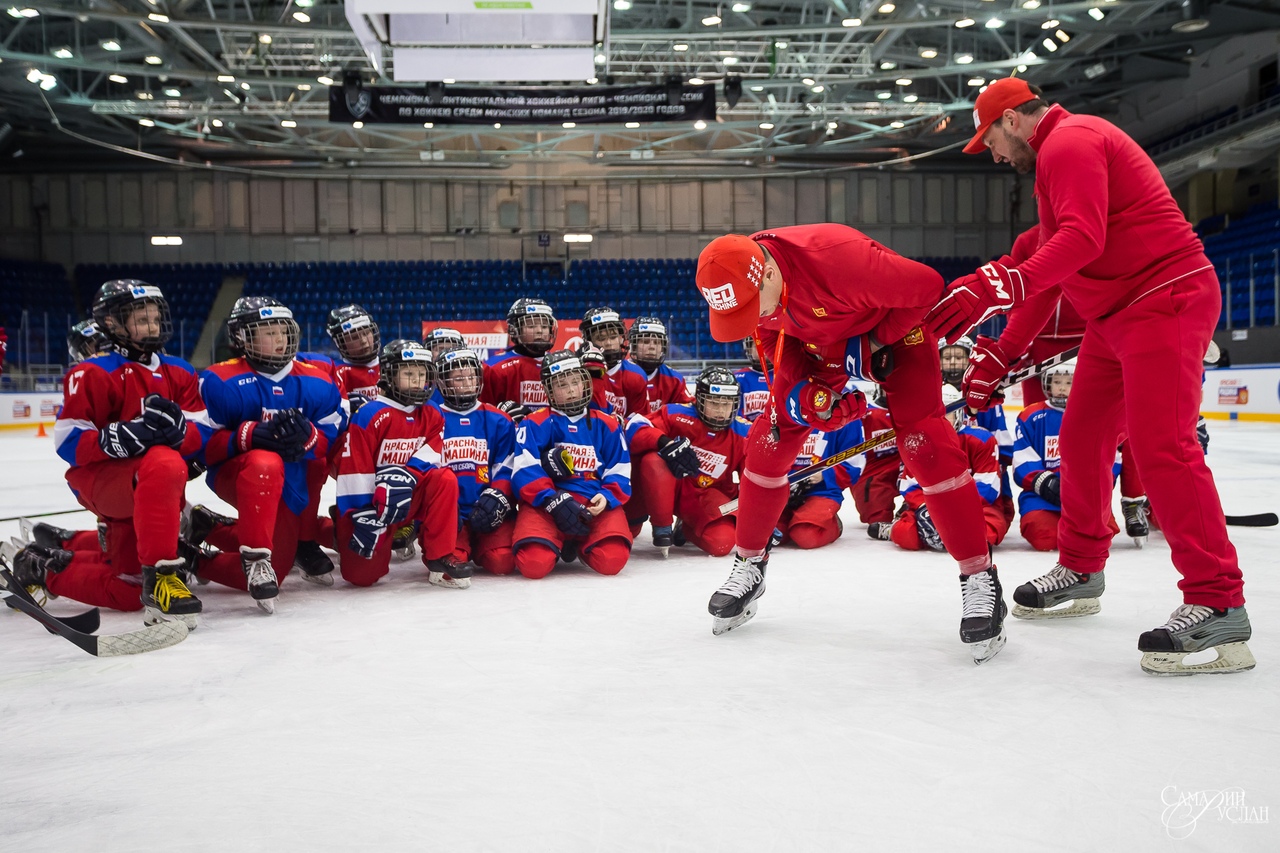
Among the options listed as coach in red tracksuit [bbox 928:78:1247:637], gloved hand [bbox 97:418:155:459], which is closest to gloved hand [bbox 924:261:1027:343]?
coach in red tracksuit [bbox 928:78:1247:637]

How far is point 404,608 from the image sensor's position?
326cm

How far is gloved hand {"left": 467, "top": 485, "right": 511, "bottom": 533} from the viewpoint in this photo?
3.84 metres

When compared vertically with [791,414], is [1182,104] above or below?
above

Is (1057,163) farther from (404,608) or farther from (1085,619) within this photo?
(404,608)

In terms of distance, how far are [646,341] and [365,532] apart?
7.03 feet

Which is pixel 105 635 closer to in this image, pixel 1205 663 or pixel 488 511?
pixel 488 511

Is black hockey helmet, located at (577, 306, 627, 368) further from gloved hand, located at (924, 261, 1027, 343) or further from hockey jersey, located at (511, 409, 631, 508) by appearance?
gloved hand, located at (924, 261, 1027, 343)

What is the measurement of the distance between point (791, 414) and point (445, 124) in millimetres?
12515

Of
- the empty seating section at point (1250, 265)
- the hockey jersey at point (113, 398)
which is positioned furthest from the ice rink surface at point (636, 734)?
the empty seating section at point (1250, 265)

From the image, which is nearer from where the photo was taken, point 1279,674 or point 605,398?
point 1279,674

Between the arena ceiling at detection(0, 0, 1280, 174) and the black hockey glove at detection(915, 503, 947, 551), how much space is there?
9.97 metres

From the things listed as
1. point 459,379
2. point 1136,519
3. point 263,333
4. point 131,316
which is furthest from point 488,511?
point 1136,519

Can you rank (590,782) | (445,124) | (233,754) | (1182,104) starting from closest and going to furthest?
(590,782), (233,754), (445,124), (1182,104)

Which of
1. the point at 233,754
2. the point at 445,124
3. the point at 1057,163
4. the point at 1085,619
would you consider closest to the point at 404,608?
the point at 233,754
